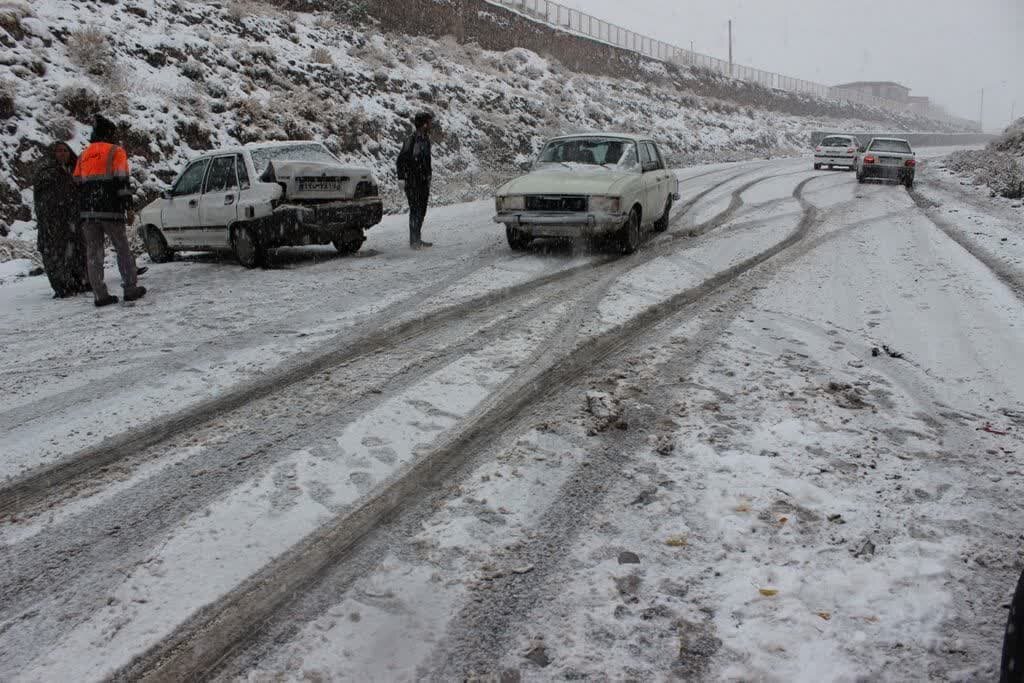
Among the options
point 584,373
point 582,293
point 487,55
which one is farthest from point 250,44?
point 584,373

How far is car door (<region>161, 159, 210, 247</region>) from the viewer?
9555mm

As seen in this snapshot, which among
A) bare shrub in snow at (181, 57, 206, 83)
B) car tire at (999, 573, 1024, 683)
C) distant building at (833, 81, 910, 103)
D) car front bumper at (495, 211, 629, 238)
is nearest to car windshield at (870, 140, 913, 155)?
car front bumper at (495, 211, 629, 238)

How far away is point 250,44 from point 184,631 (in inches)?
807

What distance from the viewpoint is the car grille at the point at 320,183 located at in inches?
351

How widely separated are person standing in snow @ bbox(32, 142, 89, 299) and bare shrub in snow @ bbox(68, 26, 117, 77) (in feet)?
28.4

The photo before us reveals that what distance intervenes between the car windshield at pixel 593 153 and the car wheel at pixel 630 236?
0.91m

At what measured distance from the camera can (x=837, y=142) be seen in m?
25.0

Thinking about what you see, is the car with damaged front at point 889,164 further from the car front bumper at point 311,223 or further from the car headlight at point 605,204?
the car front bumper at point 311,223

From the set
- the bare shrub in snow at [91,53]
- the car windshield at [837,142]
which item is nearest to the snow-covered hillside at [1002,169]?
the car windshield at [837,142]

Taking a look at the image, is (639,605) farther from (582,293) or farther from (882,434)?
(582,293)

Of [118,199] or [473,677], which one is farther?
[118,199]

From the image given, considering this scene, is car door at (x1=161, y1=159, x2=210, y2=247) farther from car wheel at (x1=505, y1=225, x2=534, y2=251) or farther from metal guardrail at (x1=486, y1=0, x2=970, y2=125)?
metal guardrail at (x1=486, y1=0, x2=970, y2=125)

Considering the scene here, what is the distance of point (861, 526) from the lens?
294cm

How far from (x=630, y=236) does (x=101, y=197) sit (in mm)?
6069
